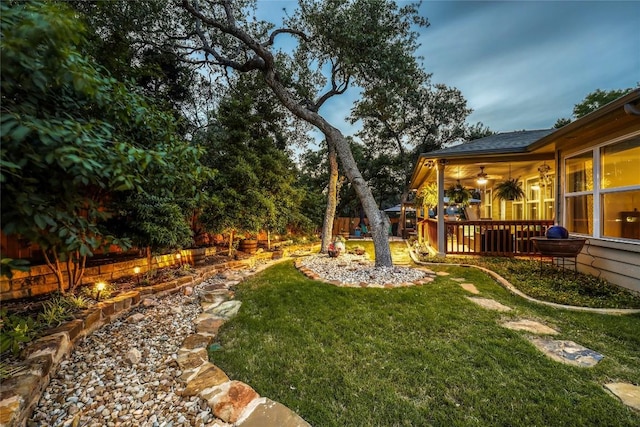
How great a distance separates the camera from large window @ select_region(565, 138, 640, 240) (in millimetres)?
4094

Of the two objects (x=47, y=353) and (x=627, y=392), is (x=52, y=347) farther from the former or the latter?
(x=627, y=392)

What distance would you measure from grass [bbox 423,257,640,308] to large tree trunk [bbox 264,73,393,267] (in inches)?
87.2

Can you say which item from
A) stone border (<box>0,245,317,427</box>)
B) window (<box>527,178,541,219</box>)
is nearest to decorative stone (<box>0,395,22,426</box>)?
stone border (<box>0,245,317,427</box>)

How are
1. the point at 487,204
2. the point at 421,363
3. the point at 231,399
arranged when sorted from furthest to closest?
the point at 487,204 < the point at 421,363 < the point at 231,399

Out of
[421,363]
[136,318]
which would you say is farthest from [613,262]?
[136,318]

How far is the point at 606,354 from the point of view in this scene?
2.31 m

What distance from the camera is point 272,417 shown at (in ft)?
5.41

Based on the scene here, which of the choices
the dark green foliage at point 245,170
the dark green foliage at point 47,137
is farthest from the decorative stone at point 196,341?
the dark green foliage at point 245,170

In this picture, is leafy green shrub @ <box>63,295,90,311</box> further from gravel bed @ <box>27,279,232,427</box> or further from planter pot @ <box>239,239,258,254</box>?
planter pot @ <box>239,239,258,254</box>

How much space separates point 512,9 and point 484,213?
9.33m

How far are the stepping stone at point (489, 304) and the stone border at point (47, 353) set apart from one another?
13.9 ft

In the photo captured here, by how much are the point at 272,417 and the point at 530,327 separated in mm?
2808

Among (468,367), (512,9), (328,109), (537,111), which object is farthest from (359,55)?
(537,111)

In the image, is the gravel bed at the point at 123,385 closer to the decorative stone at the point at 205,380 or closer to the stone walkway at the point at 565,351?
the decorative stone at the point at 205,380
